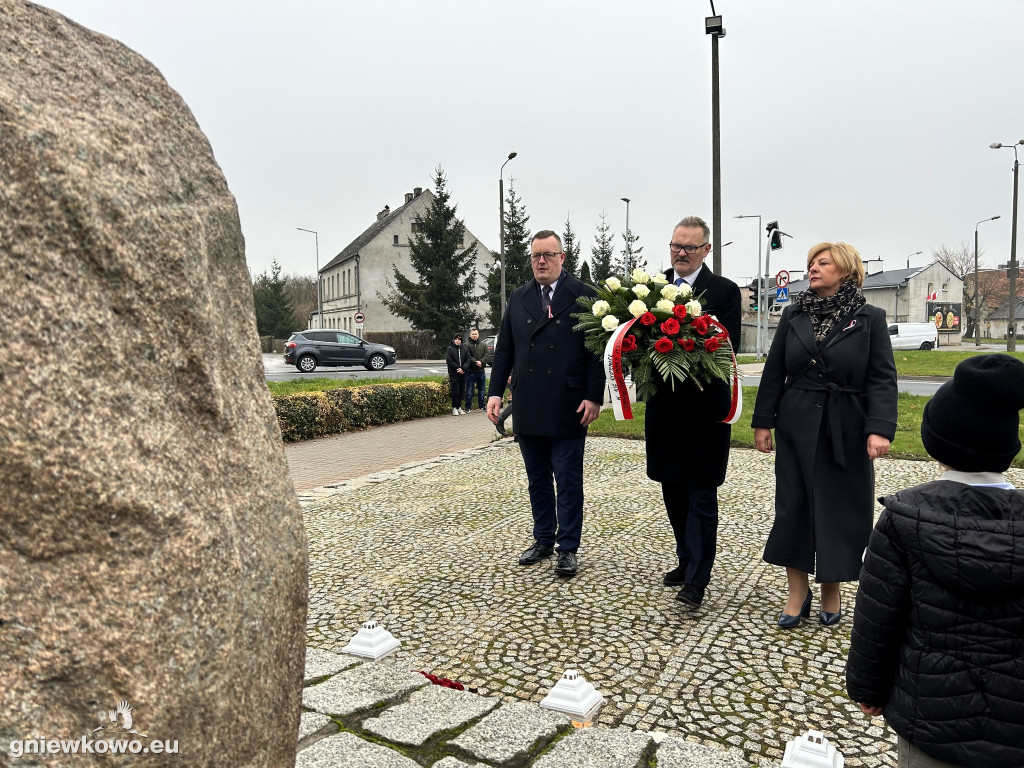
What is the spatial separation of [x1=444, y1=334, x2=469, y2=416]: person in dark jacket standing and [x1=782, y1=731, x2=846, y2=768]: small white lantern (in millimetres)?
13170

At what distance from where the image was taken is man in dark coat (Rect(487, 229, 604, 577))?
491 centimetres

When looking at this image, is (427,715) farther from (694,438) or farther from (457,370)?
(457,370)

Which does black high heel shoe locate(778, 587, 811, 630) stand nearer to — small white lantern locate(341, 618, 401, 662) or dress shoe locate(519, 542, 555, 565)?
dress shoe locate(519, 542, 555, 565)

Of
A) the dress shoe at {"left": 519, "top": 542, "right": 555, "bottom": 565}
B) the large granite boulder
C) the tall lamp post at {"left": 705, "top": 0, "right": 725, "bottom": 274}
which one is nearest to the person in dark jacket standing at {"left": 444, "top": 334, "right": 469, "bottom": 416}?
the tall lamp post at {"left": 705, "top": 0, "right": 725, "bottom": 274}

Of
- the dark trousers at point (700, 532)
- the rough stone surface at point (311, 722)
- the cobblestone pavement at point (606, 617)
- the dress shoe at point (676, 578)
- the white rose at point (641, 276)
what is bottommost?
the cobblestone pavement at point (606, 617)

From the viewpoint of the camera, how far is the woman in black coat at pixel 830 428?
3.85m

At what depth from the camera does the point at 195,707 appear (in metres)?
1.61

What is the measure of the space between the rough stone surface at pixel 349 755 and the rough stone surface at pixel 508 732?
0.76 ft

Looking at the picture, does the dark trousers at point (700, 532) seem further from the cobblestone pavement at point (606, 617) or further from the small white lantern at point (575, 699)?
the small white lantern at point (575, 699)

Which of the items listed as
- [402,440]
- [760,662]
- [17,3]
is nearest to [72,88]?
[17,3]

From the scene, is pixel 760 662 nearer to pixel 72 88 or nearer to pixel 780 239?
pixel 72 88

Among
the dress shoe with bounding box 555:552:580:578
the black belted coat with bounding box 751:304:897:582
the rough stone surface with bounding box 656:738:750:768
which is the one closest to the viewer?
the rough stone surface with bounding box 656:738:750:768

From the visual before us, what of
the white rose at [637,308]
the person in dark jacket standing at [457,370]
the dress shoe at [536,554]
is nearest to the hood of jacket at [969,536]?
the white rose at [637,308]

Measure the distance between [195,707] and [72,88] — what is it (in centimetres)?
145
